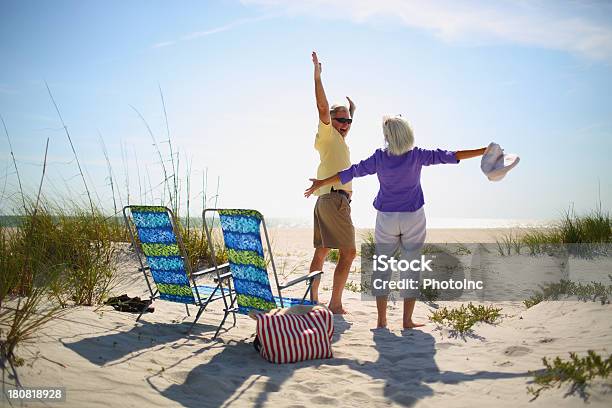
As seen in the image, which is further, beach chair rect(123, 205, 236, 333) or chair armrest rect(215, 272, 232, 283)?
beach chair rect(123, 205, 236, 333)

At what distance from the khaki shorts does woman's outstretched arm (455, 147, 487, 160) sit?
133 centimetres

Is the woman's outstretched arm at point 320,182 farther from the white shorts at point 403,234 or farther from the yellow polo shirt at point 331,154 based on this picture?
the white shorts at point 403,234

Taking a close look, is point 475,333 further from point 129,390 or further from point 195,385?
point 129,390

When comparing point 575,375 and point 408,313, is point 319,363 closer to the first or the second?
point 408,313

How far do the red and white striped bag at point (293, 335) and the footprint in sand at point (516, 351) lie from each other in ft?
4.58

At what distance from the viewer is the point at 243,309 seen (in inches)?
187

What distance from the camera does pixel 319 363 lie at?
4.21 m

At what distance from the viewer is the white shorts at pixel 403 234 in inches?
193

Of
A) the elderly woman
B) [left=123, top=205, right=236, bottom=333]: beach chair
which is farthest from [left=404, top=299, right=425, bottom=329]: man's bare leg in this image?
[left=123, top=205, right=236, bottom=333]: beach chair

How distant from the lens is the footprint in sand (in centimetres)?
405

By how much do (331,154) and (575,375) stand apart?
316 centimetres

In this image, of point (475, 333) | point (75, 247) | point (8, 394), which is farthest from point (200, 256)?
point (8, 394)

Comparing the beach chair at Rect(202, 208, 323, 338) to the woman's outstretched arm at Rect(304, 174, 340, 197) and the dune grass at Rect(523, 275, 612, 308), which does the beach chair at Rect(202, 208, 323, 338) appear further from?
the dune grass at Rect(523, 275, 612, 308)

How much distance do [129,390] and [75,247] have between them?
405 cm
